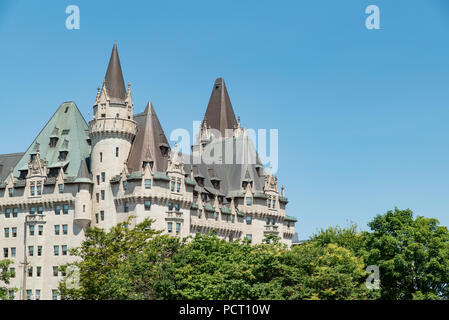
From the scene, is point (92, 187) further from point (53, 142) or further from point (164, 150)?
point (164, 150)

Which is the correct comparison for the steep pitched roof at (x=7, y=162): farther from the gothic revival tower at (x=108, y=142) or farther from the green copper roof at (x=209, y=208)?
the green copper roof at (x=209, y=208)

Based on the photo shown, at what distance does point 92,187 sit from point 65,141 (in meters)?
10.7

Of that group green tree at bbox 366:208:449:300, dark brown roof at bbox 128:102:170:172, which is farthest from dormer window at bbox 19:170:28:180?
green tree at bbox 366:208:449:300

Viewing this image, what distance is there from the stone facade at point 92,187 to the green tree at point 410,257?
32818 mm

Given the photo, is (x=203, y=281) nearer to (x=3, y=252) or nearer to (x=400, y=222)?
(x=400, y=222)

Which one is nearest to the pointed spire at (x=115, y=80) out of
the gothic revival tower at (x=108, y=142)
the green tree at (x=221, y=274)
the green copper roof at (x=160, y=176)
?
the gothic revival tower at (x=108, y=142)

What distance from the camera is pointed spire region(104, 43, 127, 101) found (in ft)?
371

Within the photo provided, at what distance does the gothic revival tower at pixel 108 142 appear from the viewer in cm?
10969

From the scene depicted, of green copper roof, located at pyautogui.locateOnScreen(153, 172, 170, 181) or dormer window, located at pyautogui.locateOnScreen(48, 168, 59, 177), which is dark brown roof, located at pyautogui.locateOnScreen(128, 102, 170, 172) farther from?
dormer window, located at pyautogui.locateOnScreen(48, 168, 59, 177)

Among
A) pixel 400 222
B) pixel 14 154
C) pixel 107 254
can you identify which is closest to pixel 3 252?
pixel 14 154

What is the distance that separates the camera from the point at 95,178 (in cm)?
11112

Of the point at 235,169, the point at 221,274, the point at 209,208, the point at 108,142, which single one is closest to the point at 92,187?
the point at 108,142

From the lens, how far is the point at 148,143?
112125 millimetres

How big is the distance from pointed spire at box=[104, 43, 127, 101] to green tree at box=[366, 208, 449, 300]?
4578cm
